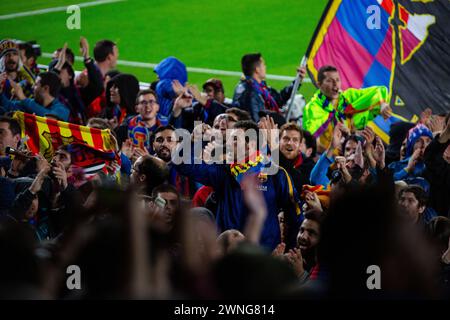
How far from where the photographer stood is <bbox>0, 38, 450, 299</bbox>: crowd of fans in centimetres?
237

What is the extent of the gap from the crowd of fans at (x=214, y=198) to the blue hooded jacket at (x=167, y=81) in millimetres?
23

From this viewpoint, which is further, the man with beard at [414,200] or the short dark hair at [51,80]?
the short dark hair at [51,80]

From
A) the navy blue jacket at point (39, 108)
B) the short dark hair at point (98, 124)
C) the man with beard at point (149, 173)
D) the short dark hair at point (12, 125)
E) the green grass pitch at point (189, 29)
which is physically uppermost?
the green grass pitch at point (189, 29)

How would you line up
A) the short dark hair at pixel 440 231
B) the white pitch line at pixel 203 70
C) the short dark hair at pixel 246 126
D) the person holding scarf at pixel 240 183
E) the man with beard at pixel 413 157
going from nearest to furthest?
the short dark hair at pixel 440 231
the person holding scarf at pixel 240 183
the short dark hair at pixel 246 126
the man with beard at pixel 413 157
the white pitch line at pixel 203 70

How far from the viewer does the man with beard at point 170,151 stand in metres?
7.46

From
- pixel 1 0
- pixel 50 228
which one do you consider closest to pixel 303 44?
pixel 1 0

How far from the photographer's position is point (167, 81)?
9.74 meters

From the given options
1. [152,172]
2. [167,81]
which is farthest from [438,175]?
[167,81]

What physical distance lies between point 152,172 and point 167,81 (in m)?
3.27

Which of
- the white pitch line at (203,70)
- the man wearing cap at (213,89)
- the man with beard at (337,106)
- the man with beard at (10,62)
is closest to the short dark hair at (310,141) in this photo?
the man with beard at (337,106)

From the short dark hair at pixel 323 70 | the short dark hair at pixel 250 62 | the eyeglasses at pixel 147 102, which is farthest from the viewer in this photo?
the short dark hair at pixel 250 62

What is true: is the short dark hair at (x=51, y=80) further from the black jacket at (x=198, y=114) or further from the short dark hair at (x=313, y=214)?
the short dark hair at (x=313, y=214)

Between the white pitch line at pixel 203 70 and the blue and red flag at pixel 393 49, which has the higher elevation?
the white pitch line at pixel 203 70

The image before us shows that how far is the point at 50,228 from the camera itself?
6426 millimetres
